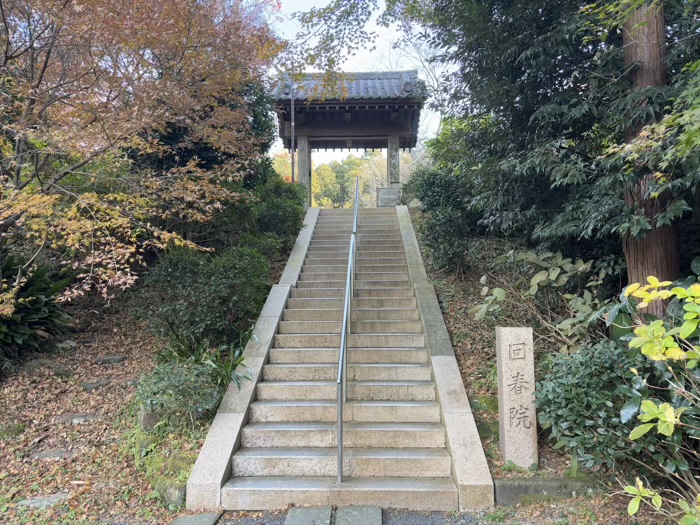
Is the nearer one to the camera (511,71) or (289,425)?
(289,425)

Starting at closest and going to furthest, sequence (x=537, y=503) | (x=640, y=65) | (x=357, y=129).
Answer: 1. (x=537, y=503)
2. (x=640, y=65)
3. (x=357, y=129)

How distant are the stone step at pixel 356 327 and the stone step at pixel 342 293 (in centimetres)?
82

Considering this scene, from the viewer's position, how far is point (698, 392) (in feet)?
8.27

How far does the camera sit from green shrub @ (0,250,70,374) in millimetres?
5156

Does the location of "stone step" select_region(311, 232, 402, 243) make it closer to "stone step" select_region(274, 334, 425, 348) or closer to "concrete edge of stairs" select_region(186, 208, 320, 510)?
"concrete edge of stairs" select_region(186, 208, 320, 510)

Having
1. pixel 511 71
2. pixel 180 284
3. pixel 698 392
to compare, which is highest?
pixel 511 71

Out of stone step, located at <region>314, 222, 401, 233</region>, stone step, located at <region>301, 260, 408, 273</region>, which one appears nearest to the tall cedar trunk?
stone step, located at <region>301, 260, 408, 273</region>

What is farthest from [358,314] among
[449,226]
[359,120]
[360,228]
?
[359,120]

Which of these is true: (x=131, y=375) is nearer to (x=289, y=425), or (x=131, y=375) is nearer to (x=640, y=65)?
(x=289, y=425)

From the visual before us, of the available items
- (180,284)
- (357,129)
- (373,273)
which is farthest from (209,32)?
(357,129)

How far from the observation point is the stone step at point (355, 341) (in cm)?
529

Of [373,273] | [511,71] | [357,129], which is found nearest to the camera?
[511,71]

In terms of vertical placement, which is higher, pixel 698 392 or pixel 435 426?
pixel 698 392

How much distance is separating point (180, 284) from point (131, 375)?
49.3 inches
